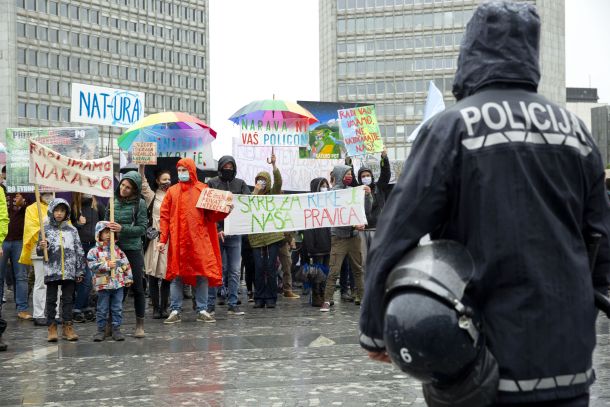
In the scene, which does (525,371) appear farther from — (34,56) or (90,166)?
(34,56)

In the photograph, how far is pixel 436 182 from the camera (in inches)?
124

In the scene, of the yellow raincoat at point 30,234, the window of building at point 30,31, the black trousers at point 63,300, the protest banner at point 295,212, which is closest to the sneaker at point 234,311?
the protest banner at point 295,212

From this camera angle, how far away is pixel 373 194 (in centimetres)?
1537

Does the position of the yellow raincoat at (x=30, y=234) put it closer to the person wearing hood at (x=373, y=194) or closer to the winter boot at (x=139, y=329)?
the winter boot at (x=139, y=329)

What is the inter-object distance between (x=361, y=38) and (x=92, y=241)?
118 m

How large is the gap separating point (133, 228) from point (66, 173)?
1162mm

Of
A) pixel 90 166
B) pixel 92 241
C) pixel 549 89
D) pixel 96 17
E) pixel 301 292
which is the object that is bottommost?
pixel 301 292

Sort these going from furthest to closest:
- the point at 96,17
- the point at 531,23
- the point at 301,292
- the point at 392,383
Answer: the point at 96,17 < the point at 301,292 < the point at 392,383 < the point at 531,23

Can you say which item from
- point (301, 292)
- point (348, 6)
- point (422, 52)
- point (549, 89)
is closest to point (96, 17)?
point (348, 6)

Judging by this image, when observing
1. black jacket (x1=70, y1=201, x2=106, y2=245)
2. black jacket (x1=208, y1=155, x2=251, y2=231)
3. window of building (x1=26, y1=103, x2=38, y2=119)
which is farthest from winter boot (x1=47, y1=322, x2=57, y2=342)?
window of building (x1=26, y1=103, x2=38, y2=119)

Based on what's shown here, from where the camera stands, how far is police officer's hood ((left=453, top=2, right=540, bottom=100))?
3.26 m

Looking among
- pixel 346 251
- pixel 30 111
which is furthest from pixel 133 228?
pixel 30 111

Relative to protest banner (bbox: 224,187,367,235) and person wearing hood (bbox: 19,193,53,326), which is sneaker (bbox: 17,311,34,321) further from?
protest banner (bbox: 224,187,367,235)

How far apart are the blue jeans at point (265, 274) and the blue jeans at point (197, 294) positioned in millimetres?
1748
